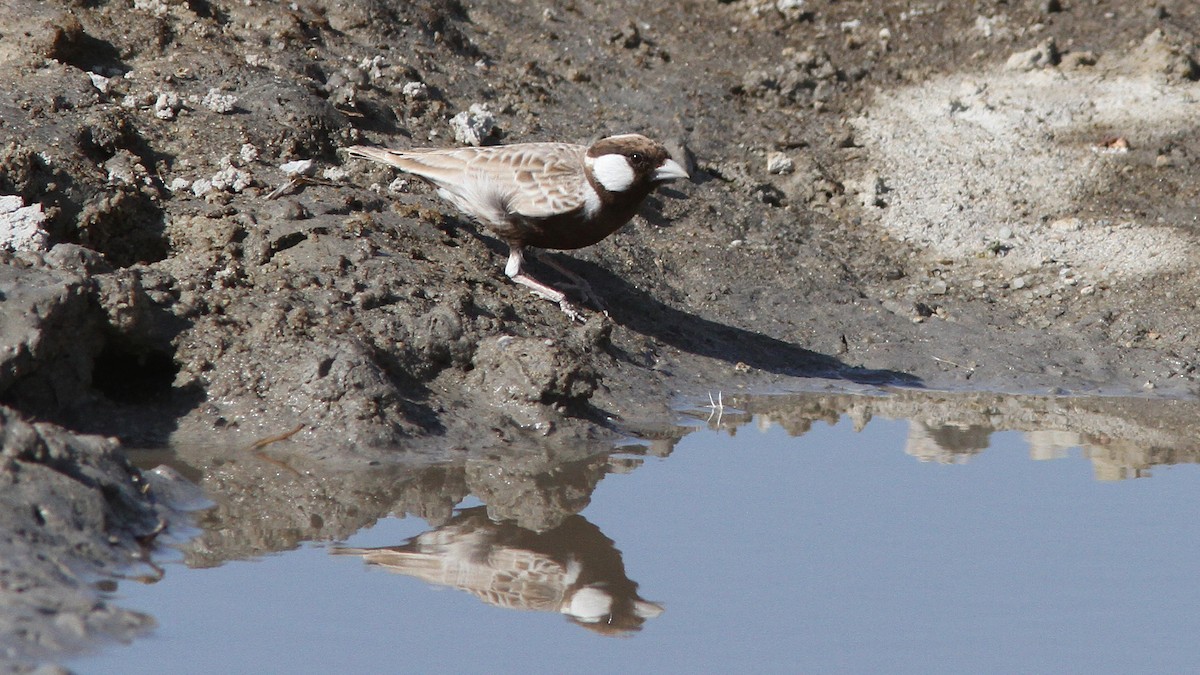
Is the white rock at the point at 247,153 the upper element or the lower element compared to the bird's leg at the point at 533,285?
upper

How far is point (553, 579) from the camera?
4.92 m

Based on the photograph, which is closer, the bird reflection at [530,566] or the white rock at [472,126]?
the bird reflection at [530,566]

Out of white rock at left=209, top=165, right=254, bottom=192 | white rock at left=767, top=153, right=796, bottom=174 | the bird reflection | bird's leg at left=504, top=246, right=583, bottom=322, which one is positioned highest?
white rock at left=767, top=153, right=796, bottom=174

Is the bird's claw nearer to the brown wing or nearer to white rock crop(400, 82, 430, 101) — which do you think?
the brown wing

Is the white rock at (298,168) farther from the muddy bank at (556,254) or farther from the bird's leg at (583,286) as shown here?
the bird's leg at (583,286)

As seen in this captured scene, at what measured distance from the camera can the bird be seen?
719 cm

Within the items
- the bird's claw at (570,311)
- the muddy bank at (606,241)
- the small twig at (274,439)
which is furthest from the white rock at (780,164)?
the small twig at (274,439)

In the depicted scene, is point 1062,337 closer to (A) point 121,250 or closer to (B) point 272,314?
(B) point 272,314

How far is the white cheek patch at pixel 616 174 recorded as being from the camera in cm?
718

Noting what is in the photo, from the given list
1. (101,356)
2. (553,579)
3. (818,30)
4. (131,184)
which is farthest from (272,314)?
(818,30)

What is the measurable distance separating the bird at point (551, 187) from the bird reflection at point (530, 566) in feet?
7.08

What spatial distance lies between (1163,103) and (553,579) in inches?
261

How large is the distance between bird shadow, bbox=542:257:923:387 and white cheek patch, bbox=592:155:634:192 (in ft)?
2.60

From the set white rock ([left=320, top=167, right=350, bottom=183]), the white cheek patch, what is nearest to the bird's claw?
the white cheek patch
